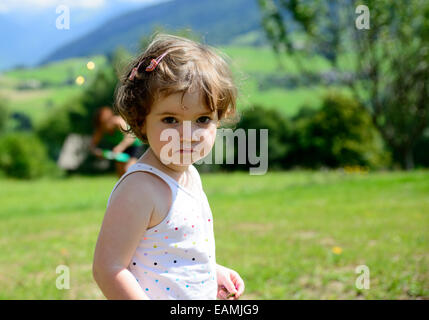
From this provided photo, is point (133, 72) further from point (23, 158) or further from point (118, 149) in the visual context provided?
point (23, 158)

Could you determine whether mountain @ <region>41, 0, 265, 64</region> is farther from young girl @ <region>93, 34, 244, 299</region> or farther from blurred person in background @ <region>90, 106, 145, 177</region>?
young girl @ <region>93, 34, 244, 299</region>

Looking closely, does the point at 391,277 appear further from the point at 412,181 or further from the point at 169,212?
the point at 412,181

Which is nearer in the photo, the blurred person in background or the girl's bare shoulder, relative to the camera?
the girl's bare shoulder

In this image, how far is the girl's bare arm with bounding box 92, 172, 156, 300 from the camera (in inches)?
55.6

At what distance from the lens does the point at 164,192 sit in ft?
5.01

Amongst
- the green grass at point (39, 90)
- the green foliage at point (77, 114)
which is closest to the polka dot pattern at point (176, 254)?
the green foliage at point (77, 114)

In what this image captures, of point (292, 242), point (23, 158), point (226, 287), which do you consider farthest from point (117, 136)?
point (23, 158)

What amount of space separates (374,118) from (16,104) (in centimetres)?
4411

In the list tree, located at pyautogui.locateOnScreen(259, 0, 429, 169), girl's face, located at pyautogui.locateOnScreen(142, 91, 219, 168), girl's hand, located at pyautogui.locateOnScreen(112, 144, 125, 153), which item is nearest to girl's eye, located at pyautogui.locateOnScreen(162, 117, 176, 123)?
girl's face, located at pyautogui.locateOnScreen(142, 91, 219, 168)

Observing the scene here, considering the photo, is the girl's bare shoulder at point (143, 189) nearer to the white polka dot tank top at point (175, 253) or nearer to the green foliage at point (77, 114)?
the white polka dot tank top at point (175, 253)

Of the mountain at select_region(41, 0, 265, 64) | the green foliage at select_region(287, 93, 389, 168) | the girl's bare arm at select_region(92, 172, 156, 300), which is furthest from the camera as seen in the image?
the mountain at select_region(41, 0, 265, 64)

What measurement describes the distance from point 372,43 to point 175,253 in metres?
17.8

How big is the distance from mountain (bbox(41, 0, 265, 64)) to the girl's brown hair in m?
79.6

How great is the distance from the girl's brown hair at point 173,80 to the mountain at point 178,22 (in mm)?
79564
